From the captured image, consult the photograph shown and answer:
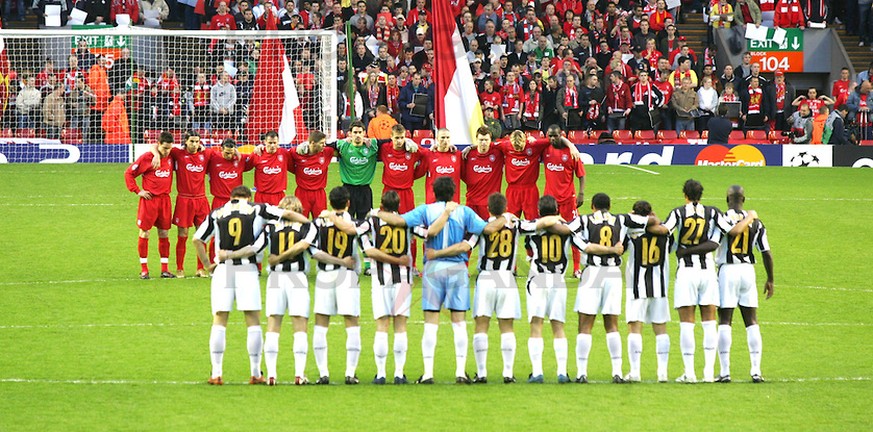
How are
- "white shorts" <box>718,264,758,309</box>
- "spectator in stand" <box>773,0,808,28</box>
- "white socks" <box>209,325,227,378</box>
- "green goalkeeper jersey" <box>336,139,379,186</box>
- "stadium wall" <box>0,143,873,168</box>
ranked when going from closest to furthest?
"white socks" <box>209,325,227,378</box> < "white shorts" <box>718,264,758,309</box> < "green goalkeeper jersey" <box>336,139,379,186</box> < "stadium wall" <box>0,143,873,168</box> < "spectator in stand" <box>773,0,808,28</box>

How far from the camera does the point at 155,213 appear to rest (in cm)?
1739

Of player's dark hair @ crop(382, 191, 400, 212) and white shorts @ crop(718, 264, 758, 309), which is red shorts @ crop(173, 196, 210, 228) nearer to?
player's dark hair @ crop(382, 191, 400, 212)

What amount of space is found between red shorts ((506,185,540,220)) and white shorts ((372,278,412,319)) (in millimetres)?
6215

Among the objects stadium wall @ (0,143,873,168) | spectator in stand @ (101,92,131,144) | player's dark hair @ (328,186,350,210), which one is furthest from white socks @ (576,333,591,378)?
stadium wall @ (0,143,873,168)

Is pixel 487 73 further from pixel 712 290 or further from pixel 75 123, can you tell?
pixel 712 290

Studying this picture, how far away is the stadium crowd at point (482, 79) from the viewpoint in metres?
27.3

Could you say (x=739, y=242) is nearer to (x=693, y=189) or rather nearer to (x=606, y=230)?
(x=693, y=189)

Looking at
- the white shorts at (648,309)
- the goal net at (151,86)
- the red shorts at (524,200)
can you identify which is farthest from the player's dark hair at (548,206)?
the goal net at (151,86)

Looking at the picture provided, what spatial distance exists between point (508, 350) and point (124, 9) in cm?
2281

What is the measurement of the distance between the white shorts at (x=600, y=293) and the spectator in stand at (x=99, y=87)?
Result: 17.7 metres

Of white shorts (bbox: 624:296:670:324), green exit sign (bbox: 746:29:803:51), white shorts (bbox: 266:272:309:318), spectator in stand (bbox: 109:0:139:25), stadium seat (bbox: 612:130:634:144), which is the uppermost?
spectator in stand (bbox: 109:0:139:25)

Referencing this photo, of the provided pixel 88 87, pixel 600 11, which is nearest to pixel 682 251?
pixel 88 87

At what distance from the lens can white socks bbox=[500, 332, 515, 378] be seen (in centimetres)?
1175

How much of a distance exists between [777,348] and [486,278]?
413cm
